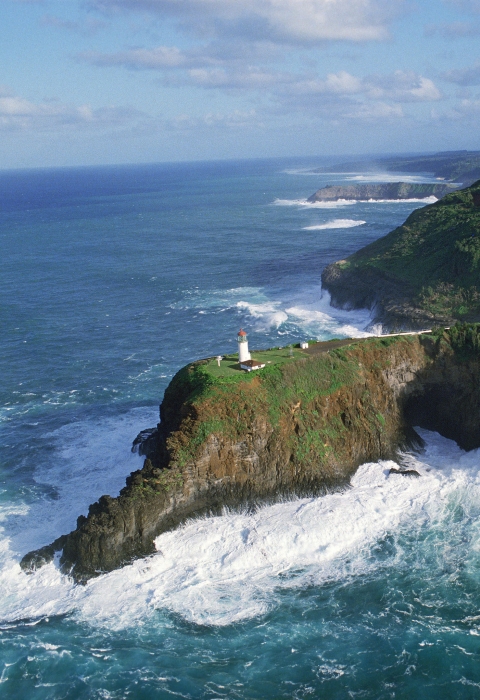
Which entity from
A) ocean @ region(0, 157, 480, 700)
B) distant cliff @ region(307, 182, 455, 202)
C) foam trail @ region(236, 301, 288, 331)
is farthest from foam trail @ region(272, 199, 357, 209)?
ocean @ region(0, 157, 480, 700)

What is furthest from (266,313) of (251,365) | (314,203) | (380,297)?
(314,203)

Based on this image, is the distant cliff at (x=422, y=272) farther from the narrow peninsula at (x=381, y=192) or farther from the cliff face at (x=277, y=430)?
the narrow peninsula at (x=381, y=192)

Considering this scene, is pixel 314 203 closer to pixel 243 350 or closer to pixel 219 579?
pixel 243 350

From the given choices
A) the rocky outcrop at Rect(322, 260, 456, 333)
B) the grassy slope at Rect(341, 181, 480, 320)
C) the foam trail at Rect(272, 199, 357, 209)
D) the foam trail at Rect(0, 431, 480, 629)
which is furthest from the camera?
the foam trail at Rect(272, 199, 357, 209)

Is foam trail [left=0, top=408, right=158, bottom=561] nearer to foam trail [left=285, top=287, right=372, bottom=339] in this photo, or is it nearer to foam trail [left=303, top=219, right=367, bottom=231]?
foam trail [left=285, top=287, right=372, bottom=339]

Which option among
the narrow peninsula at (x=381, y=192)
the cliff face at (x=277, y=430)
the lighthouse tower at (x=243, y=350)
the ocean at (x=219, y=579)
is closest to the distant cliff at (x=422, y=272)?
the ocean at (x=219, y=579)

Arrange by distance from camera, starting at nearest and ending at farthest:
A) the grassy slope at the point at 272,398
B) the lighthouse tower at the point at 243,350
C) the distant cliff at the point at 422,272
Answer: the grassy slope at the point at 272,398
the lighthouse tower at the point at 243,350
the distant cliff at the point at 422,272

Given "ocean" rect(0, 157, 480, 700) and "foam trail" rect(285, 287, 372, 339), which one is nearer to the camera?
"ocean" rect(0, 157, 480, 700)
